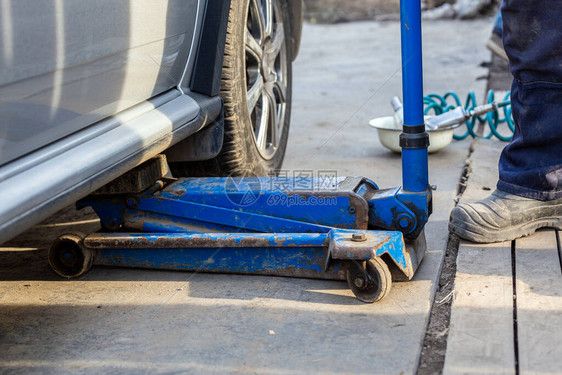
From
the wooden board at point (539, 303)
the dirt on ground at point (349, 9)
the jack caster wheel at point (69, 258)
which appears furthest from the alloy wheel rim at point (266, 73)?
the dirt on ground at point (349, 9)

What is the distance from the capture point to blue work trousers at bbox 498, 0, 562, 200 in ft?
6.39

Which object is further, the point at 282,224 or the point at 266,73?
the point at 266,73

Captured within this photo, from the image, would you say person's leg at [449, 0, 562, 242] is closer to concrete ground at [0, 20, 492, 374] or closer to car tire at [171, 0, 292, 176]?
concrete ground at [0, 20, 492, 374]

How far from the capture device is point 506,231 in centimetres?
206

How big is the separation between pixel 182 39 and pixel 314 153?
4.44 feet

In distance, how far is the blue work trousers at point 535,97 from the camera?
76.6 inches

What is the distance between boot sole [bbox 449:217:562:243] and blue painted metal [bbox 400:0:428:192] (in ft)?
0.95

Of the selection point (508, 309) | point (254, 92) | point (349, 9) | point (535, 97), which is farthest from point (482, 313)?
point (349, 9)

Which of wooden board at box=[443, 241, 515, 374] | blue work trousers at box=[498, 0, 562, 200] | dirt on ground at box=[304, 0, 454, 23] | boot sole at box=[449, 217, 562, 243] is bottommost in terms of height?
wooden board at box=[443, 241, 515, 374]

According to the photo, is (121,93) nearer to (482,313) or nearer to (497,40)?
(482,313)

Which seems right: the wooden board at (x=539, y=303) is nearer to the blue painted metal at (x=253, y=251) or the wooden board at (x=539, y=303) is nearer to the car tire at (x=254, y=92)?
the blue painted metal at (x=253, y=251)

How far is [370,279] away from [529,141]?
2.52 ft

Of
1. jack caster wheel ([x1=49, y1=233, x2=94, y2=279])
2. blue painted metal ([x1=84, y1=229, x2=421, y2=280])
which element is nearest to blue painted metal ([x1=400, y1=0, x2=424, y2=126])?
blue painted metal ([x1=84, y1=229, x2=421, y2=280])

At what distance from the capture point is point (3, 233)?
Answer: 4.23 feet
